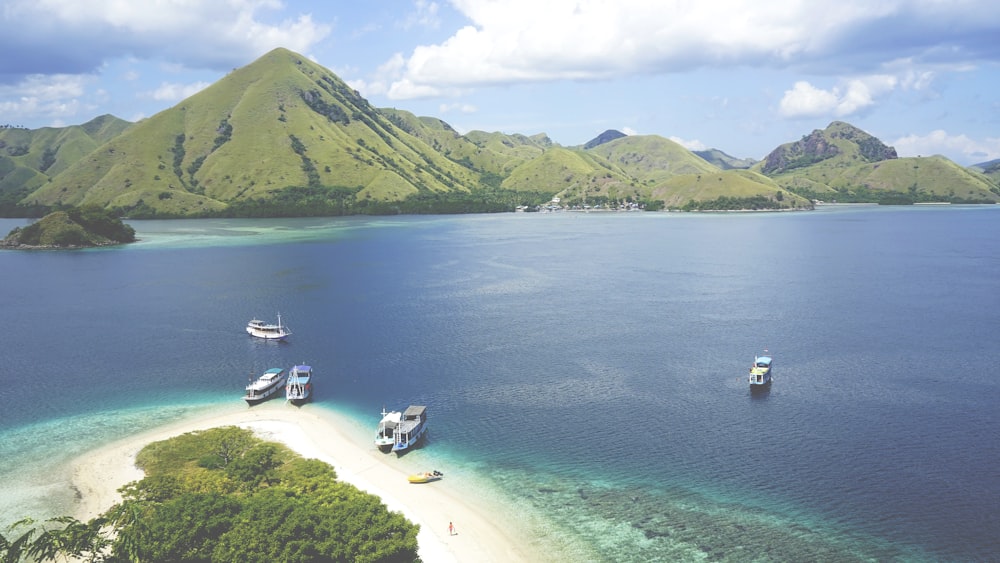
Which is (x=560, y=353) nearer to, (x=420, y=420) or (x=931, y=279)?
(x=420, y=420)

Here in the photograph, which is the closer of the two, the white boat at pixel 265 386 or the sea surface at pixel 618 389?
the sea surface at pixel 618 389

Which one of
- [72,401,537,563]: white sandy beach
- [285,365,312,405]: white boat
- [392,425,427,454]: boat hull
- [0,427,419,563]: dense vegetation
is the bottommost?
[72,401,537,563]: white sandy beach

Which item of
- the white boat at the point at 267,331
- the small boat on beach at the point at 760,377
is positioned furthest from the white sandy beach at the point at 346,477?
the small boat on beach at the point at 760,377

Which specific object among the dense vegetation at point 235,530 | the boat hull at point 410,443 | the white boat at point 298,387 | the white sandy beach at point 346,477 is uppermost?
the dense vegetation at point 235,530

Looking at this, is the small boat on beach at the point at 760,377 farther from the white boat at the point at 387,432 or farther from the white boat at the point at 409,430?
the white boat at the point at 387,432

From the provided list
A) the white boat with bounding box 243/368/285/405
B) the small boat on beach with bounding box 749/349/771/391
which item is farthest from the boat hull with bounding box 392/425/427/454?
the small boat on beach with bounding box 749/349/771/391

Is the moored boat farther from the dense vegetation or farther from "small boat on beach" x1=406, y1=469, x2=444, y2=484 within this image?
the dense vegetation
